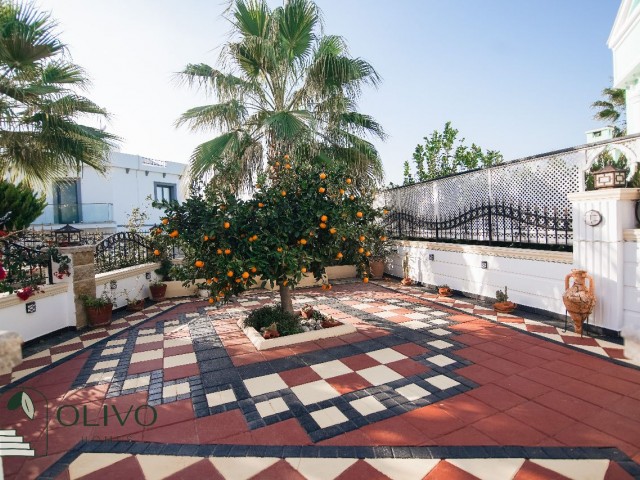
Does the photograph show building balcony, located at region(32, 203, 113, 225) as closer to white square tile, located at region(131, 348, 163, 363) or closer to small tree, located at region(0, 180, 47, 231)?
small tree, located at region(0, 180, 47, 231)

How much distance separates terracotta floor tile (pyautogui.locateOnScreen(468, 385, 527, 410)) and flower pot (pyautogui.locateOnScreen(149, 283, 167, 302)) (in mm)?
6572

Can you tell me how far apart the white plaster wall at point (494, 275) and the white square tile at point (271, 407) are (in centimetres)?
448

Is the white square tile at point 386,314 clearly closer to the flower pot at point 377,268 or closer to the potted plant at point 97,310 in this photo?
the flower pot at point 377,268

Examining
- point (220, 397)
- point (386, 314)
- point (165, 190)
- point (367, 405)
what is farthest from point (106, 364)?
point (165, 190)

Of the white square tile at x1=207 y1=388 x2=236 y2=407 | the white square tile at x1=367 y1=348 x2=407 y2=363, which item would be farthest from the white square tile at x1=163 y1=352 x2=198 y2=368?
the white square tile at x1=367 y1=348 x2=407 y2=363

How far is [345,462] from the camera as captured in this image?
232cm

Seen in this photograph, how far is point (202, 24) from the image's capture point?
269 inches

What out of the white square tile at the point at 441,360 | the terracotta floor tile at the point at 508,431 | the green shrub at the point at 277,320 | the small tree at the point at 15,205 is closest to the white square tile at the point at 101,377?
the green shrub at the point at 277,320

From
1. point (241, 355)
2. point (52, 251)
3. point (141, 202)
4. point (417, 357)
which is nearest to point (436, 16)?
point (417, 357)

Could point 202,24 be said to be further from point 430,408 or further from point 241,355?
point 430,408

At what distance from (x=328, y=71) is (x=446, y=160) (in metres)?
6.59

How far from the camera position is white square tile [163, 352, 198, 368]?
408 cm

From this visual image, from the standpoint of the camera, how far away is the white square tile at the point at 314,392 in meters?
3.15

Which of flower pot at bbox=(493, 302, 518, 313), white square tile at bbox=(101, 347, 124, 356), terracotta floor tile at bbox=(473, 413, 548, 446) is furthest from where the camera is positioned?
flower pot at bbox=(493, 302, 518, 313)
